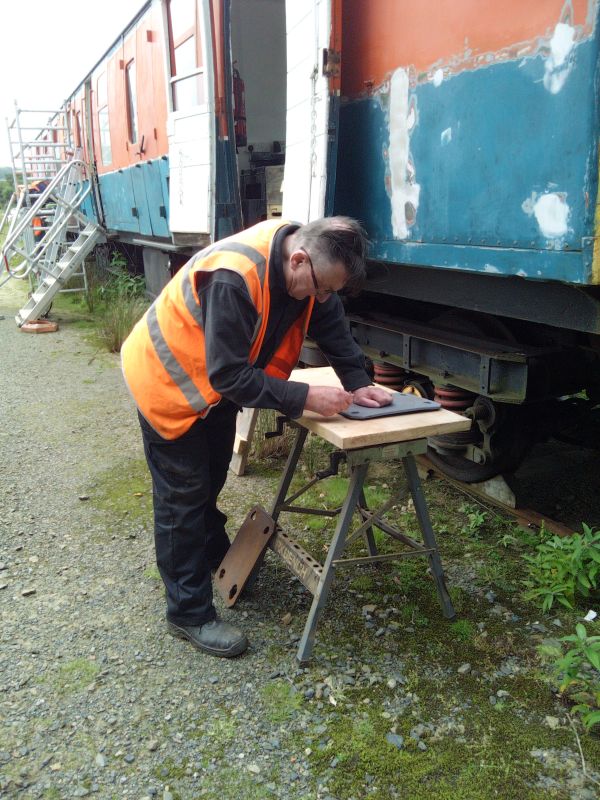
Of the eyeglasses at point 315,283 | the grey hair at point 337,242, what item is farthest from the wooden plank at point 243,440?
the grey hair at point 337,242

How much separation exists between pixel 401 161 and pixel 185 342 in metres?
1.57

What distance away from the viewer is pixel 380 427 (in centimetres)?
242

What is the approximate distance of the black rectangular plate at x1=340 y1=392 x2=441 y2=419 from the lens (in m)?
2.53

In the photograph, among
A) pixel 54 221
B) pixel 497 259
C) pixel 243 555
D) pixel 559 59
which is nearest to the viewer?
pixel 559 59

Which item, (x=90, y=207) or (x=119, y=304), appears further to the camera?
(x=90, y=207)

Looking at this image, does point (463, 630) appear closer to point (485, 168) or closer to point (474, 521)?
point (474, 521)

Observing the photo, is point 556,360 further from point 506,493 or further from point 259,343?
point 259,343

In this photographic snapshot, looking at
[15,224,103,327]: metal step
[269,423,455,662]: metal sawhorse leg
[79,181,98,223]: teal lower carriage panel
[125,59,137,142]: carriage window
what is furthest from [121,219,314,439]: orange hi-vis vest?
[79,181,98,223]: teal lower carriage panel

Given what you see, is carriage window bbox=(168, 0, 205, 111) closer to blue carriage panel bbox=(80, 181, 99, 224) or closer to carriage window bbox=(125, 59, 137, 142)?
carriage window bbox=(125, 59, 137, 142)

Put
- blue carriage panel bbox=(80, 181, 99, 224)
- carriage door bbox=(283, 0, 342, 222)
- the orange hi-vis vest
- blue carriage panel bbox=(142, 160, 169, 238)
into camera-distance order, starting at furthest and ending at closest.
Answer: blue carriage panel bbox=(80, 181, 99, 224)
blue carriage panel bbox=(142, 160, 169, 238)
carriage door bbox=(283, 0, 342, 222)
the orange hi-vis vest

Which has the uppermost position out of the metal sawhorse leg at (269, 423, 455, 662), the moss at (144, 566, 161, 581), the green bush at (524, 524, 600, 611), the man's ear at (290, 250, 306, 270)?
the man's ear at (290, 250, 306, 270)

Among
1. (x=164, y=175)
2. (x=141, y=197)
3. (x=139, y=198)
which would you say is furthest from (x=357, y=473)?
(x=139, y=198)

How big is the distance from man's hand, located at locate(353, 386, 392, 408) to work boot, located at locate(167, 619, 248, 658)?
1.02 m

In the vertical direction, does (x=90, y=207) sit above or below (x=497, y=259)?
above
